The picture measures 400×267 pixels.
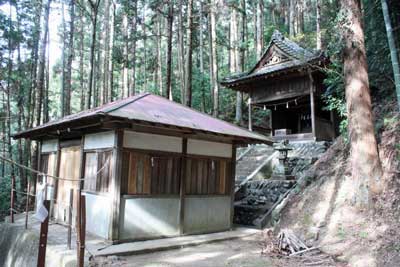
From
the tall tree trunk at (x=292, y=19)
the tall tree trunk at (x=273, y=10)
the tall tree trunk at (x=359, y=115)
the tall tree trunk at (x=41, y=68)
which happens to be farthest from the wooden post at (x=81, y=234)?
the tall tree trunk at (x=273, y=10)

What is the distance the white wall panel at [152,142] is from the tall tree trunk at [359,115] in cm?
391

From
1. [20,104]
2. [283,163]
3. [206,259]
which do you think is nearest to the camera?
[206,259]

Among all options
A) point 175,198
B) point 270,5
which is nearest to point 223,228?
point 175,198

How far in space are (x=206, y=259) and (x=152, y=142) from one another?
107 inches

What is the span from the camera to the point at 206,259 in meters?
5.73

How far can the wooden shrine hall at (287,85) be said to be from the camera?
12.7 metres

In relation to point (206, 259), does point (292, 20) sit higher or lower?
higher

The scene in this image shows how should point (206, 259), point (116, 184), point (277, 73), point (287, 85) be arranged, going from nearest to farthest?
point (206, 259) < point (116, 184) < point (277, 73) < point (287, 85)

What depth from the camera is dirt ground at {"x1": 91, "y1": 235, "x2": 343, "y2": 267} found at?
5285 millimetres

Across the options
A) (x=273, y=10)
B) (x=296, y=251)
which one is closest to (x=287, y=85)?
(x=296, y=251)

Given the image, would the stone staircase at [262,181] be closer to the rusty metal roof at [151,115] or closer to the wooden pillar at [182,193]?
the rusty metal roof at [151,115]

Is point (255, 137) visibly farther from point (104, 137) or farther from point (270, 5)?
point (270, 5)

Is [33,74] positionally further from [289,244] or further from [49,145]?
[289,244]

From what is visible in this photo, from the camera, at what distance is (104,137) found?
682cm
